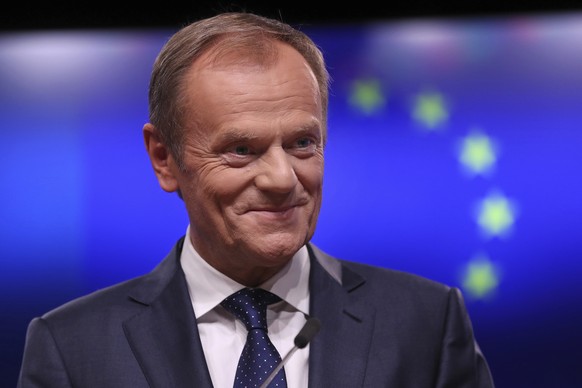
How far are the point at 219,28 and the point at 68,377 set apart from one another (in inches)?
30.9

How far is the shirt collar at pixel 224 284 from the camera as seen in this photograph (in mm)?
1996

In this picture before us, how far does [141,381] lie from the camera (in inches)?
73.7

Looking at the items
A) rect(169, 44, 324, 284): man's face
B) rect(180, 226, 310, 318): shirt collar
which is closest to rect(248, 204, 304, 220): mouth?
rect(169, 44, 324, 284): man's face

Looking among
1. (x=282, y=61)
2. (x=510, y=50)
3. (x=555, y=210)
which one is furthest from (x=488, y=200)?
(x=282, y=61)

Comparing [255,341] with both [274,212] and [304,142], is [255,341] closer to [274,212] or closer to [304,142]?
[274,212]

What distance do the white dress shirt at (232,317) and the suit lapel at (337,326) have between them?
36mm

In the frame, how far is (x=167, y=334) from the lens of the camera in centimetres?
194

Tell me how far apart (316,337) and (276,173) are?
1.21 ft

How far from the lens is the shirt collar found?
200 cm

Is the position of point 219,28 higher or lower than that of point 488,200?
higher

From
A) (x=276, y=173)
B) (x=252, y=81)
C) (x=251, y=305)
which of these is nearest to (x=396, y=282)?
(x=251, y=305)

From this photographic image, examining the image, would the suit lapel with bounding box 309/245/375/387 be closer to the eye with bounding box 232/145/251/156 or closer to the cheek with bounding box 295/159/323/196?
the cheek with bounding box 295/159/323/196

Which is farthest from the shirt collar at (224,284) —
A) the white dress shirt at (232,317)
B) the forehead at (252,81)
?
the forehead at (252,81)

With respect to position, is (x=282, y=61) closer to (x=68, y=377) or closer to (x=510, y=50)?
(x=68, y=377)
